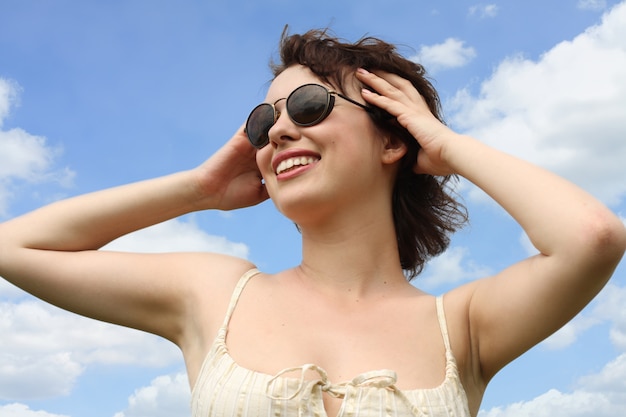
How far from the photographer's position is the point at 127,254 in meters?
3.49

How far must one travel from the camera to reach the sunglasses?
3363mm

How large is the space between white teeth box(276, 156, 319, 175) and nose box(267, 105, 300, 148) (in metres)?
0.11

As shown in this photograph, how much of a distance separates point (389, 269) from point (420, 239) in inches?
19.6

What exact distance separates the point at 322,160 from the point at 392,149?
485 millimetres

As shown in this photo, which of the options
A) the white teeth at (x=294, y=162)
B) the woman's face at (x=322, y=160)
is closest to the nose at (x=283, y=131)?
the woman's face at (x=322, y=160)

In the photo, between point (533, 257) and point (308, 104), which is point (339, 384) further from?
point (308, 104)

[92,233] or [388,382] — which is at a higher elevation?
[92,233]

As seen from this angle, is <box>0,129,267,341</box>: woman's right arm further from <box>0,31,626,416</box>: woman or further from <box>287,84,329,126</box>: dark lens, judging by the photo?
<box>287,84,329,126</box>: dark lens

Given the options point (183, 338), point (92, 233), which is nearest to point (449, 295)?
point (183, 338)

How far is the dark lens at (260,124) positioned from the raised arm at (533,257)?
0.77m

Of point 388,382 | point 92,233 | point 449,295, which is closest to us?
point 388,382

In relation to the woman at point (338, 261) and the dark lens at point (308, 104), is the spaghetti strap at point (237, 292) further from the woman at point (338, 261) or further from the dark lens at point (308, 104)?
the dark lens at point (308, 104)

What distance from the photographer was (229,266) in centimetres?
344

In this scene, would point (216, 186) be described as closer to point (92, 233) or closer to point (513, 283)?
point (92, 233)
